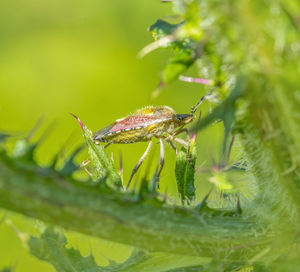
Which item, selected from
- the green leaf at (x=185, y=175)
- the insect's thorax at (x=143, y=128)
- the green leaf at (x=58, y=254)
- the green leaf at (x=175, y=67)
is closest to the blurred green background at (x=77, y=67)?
the insect's thorax at (x=143, y=128)

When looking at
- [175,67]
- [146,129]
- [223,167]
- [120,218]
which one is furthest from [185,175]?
[146,129]

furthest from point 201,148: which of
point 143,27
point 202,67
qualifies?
point 202,67

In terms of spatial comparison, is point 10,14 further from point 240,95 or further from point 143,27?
point 240,95

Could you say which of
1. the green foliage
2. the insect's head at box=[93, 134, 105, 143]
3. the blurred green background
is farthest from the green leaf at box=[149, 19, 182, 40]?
the blurred green background

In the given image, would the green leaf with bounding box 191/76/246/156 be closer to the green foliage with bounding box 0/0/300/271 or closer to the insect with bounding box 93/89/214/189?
the green foliage with bounding box 0/0/300/271

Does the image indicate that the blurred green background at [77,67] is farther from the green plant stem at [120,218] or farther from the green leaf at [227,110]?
the green leaf at [227,110]
